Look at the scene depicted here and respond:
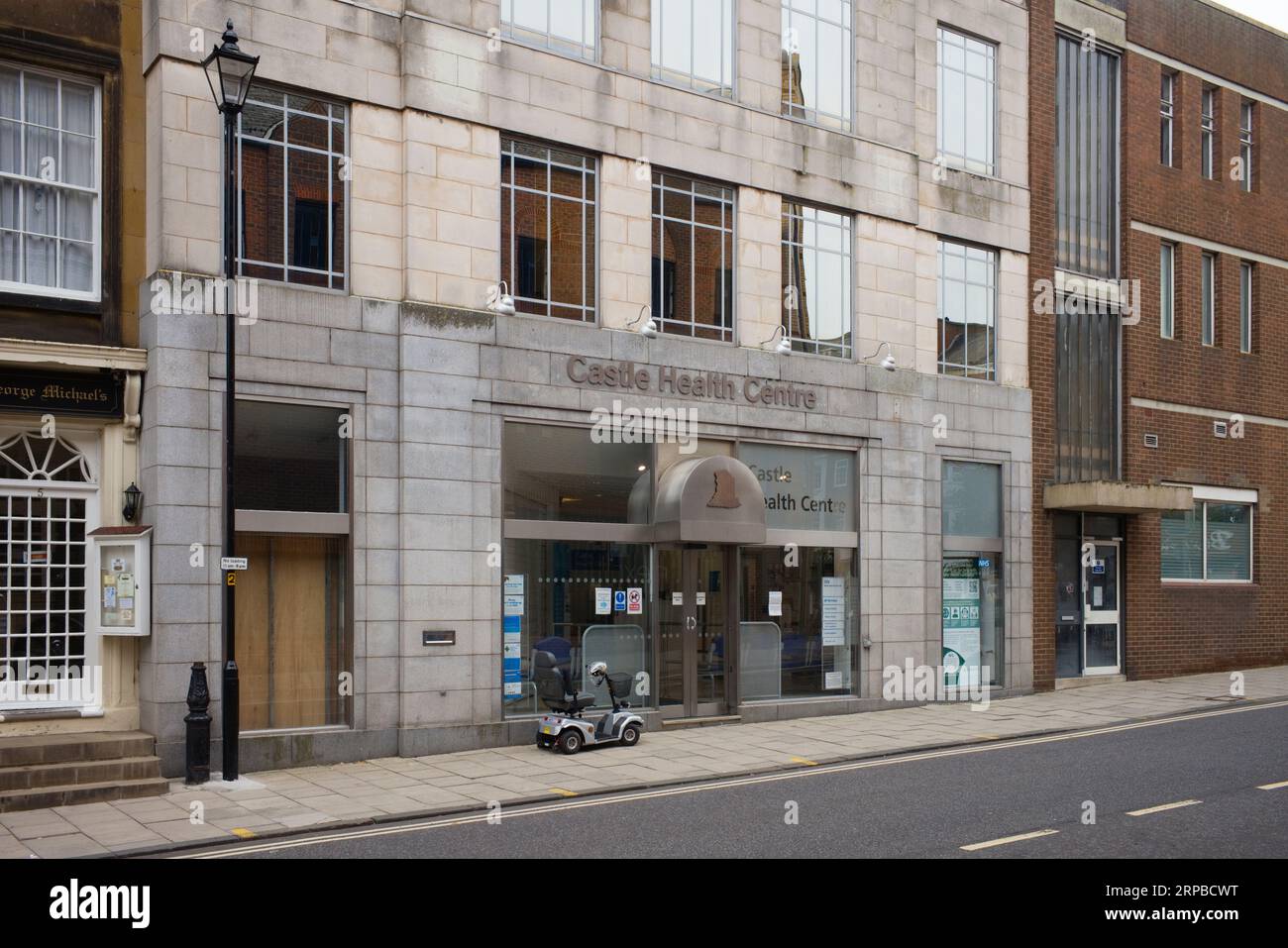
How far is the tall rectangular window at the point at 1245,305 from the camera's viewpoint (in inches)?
1044

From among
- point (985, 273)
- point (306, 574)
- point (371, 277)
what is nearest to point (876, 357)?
point (985, 273)

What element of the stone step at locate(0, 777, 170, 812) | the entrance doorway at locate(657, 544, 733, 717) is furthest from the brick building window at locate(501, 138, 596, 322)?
the stone step at locate(0, 777, 170, 812)

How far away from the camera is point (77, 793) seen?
487 inches

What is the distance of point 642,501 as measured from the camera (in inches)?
688

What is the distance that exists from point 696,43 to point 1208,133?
13.3 m

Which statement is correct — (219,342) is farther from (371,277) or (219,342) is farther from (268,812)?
(268,812)

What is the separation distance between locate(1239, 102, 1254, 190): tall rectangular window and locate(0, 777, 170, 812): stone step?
24112 millimetres

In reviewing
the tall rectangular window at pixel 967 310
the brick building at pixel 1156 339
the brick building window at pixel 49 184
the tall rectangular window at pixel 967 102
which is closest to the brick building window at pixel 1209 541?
the brick building at pixel 1156 339

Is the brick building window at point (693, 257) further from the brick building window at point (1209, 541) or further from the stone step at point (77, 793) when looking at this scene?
the brick building window at point (1209, 541)

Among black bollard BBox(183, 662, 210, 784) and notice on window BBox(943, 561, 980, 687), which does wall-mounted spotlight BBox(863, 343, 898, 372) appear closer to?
notice on window BBox(943, 561, 980, 687)

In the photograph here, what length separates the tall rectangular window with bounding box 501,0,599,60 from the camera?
16609 mm

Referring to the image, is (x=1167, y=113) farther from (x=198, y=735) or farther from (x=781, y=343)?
(x=198, y=735)

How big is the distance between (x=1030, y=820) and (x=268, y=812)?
272 inches

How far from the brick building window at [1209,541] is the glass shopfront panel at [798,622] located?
8.19 metres
